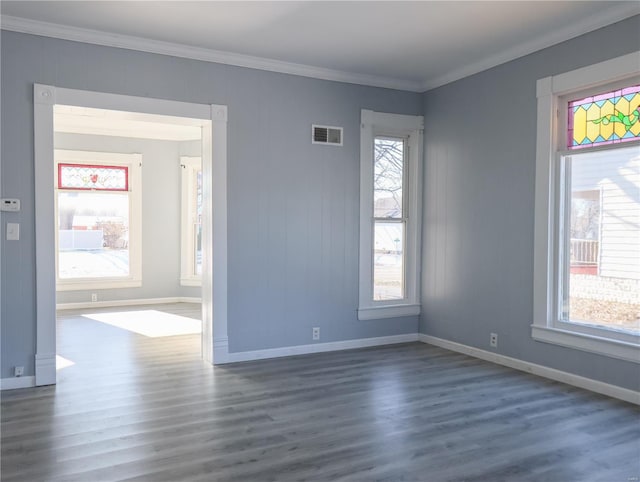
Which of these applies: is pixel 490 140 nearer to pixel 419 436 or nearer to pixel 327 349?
pixel 327 349

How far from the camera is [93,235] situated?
8117 mm

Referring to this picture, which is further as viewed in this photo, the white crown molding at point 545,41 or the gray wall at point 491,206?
the gray wall at point 491,206

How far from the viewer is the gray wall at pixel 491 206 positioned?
409 cm

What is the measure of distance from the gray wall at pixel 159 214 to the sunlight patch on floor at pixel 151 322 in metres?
0.90

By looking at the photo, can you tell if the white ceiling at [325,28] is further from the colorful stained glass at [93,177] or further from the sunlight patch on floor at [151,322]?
the colorful stained glass at [93,177]

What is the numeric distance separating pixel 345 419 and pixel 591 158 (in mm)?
2755

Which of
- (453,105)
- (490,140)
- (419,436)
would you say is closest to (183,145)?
(453,105)

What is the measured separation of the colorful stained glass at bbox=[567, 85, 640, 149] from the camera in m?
3.72

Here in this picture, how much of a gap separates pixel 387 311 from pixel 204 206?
2.23 metres

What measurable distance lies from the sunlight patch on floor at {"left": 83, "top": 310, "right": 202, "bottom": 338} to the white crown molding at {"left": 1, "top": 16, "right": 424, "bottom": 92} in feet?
10.2

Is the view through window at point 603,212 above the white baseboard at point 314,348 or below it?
above

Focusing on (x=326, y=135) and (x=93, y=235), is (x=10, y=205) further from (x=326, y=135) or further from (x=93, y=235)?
(x=93, y=235)

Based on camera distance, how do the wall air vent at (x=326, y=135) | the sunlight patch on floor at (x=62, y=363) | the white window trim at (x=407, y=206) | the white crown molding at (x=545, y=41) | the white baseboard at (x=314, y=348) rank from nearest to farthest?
A: the white crown molding at (x=545, y=41), the sunlight patch on floor at (x=62, y=363), the white baseboard at (x=314, y=348), the wall air vent at (x=326, y=135), the white window trim at (x=407, y=206)

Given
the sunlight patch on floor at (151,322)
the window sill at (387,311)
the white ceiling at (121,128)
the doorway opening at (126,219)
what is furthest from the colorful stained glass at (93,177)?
the window sill at (387,311)
